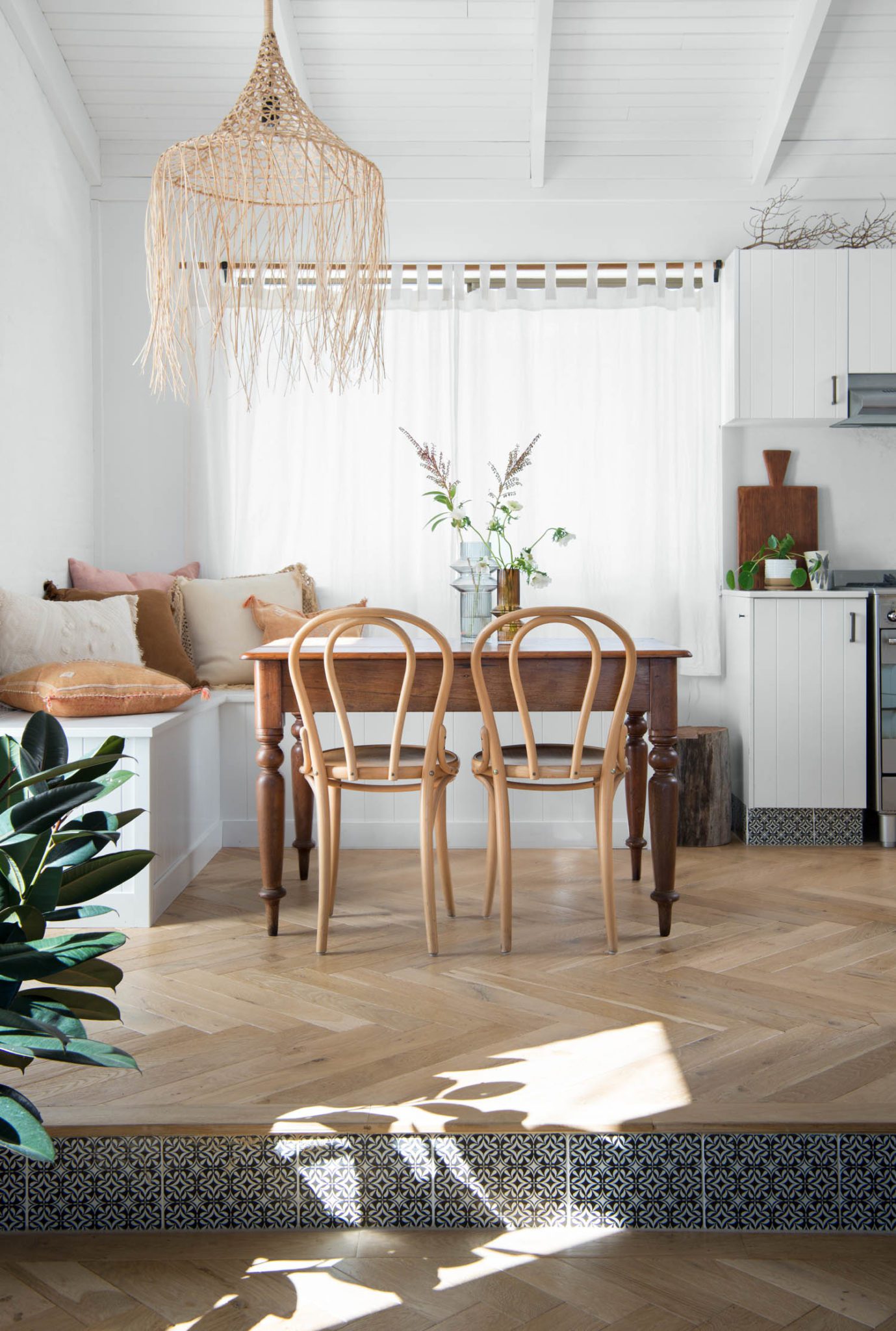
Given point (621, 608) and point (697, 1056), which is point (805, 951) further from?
point (621, 608)

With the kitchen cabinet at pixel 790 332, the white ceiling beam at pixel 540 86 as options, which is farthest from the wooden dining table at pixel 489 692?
the white ceiling beam at pixel 540 86

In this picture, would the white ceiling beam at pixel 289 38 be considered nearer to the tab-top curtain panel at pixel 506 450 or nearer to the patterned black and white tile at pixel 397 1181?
the tab-top curtain panel at pixel 506 450

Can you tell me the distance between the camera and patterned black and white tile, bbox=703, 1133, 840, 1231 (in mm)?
1887

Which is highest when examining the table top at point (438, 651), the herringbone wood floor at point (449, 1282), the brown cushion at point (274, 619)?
the brown cushion at point (274, 619)

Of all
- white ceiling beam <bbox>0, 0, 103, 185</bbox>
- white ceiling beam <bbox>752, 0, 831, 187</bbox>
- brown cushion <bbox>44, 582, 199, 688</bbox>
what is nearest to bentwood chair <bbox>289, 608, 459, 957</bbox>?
brown cushion <bbox>44, 582, 199, 688</bbox>

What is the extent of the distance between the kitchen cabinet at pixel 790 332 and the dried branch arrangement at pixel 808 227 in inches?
8.7

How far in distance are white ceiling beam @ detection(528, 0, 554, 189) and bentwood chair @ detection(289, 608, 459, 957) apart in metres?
2.36

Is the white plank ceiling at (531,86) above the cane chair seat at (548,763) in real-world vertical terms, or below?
above

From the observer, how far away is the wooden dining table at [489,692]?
3156 millimetres

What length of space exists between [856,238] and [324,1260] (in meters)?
4.47

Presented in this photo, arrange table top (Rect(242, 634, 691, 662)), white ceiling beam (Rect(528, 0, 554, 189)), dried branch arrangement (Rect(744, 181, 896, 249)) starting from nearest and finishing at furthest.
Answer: table top (Rect(242, 634, 691, 662))
white ceiling beam (Rect(528, 0, 554, 189))
dried branch arrangement (Rect(744, 181, 896, 249))

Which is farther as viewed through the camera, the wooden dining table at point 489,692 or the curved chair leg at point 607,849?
the wooden dining table at point 489,692

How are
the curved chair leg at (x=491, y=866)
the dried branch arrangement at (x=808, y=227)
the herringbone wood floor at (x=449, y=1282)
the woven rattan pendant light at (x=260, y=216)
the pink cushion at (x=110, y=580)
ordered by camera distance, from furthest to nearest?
1. the dried branch arrangement at (x=808, y=227)
2. the pink cushion at (x=110, y=580)
3. the curved chair leg at (x=491, y=866)
4. the woven rattan pendant light at (x=260, y=216)
5. the herringbone wood floor at (x=449, y=1282)

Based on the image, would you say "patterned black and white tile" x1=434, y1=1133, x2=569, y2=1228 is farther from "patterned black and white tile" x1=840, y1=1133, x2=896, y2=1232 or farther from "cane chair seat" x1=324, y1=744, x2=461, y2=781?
"cane chair seat" x1=324, y1=744, x2=461, y2=781
